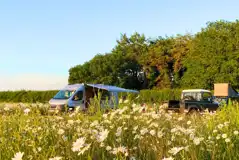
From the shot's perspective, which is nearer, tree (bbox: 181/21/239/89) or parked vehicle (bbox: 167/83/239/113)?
parked vehicle (bbox: 167/83/239/113)

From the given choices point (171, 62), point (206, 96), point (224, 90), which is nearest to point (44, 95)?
point (171, 62)

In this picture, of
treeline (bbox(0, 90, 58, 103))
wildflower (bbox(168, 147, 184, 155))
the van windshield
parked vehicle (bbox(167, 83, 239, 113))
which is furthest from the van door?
treeline (bbox(0, 90, 58, 103))

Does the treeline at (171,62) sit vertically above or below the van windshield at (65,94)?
above

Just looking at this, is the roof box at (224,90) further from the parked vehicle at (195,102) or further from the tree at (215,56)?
the parked vehicle at (195,102)

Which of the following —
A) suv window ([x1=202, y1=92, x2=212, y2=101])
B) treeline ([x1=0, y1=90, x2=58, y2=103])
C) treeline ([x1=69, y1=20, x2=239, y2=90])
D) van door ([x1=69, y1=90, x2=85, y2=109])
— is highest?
treeline ([x1=69, y1=20, x2=239, y2=90])

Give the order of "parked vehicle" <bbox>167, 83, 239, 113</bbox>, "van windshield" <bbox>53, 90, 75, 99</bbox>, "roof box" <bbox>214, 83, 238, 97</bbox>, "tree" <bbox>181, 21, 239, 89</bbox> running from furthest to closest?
"tree" <bbox>181, 21, 239, 89</bbox> → "roof box" <bbox>214, 83, 238, 97</bbox> → "van windshield" <bbox>53, 90, 75, 99</bbox> → "parked vehicle" <bbox>167, 83, 239, 113</bbox>

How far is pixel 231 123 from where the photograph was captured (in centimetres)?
600

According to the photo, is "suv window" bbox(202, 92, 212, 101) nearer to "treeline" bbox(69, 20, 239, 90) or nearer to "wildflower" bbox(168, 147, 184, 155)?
"treeline" bbox(69, 20, 239, 90)

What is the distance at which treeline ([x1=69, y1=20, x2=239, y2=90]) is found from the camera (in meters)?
36.3

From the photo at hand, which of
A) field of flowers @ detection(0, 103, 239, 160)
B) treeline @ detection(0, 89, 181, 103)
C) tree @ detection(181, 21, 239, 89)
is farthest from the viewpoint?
treeline @ detection(0, 89, 181, 103)

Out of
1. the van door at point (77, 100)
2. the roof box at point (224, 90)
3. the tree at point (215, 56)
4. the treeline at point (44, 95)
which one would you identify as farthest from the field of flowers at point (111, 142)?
the tree at point (215, 56)

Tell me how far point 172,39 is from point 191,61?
8835mm

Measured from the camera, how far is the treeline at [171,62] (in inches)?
1430

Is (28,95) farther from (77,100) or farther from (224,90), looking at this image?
(77,100)
